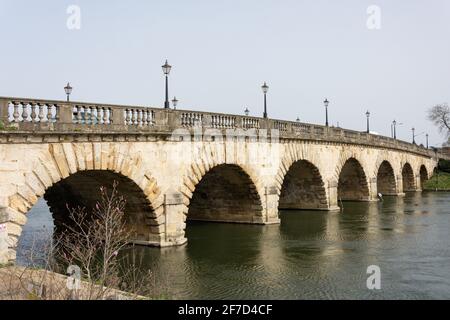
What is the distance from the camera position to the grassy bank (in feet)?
192

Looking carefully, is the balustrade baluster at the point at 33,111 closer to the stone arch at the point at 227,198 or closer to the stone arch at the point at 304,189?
the stone arch at the point at 227,198

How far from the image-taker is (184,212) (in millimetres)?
20094

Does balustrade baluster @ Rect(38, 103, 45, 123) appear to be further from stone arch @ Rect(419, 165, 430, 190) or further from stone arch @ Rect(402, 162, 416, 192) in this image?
stone arch @ Rect(419, 165, 430, 190)

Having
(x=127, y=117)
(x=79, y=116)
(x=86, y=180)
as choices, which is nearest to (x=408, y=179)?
(x=86, y=180)

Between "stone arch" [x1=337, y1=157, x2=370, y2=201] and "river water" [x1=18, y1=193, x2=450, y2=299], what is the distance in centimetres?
1182

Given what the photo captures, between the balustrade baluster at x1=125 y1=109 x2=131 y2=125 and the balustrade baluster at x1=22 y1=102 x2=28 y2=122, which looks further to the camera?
the balustrade baluster at x1=125 y1=109 x2=131 y2=125

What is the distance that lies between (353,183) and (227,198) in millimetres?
17776

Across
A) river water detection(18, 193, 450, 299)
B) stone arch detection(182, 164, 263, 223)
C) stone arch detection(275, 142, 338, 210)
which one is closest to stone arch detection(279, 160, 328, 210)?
stone arch detection(275, 142, 338, 210)

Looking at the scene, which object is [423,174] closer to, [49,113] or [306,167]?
[306,167]

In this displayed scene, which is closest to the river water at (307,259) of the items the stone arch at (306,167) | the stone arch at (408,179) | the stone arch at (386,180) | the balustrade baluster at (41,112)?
the stone arch at (306,167)

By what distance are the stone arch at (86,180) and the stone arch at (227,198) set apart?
5.99 meters
